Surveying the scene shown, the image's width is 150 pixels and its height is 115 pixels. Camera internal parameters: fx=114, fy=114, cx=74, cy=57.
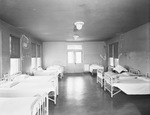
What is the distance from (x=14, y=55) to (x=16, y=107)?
8.91ft

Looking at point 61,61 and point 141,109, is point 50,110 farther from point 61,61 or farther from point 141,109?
point 61,61

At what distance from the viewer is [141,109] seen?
9.09 ft

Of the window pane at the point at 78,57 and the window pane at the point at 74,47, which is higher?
the window pane at the point at 74,47

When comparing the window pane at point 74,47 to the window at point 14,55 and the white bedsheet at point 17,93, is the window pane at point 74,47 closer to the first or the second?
the window at point 14,55

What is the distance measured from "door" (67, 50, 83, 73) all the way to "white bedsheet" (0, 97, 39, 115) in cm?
656

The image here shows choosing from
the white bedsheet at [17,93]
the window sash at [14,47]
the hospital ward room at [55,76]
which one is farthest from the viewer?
the window sash at [14,47]

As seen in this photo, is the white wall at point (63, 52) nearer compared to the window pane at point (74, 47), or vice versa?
the white wall at point (63, 52)

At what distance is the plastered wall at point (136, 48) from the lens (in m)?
3.86

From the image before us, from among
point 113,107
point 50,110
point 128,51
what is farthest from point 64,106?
point 128,51

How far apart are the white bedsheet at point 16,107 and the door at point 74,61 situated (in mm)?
6558

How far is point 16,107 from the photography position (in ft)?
5.65

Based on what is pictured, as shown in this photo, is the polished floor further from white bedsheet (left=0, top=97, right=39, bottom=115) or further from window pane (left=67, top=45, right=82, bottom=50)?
window pane (left=67, top=45, right=82, bottom=50)

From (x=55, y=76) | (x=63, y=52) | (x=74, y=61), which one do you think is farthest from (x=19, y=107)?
(x=74, y=61)

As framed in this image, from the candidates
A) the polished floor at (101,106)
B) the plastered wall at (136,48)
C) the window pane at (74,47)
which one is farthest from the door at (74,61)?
the polished floor at (101,106)
